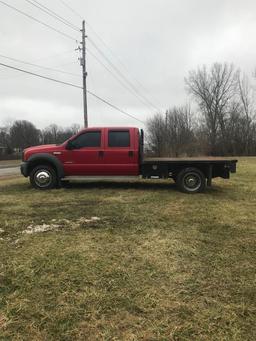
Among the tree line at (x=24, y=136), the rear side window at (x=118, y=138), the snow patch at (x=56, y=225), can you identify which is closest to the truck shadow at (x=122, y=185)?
the rear side window at (x=118, y=138)

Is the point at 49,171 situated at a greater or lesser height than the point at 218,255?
greater

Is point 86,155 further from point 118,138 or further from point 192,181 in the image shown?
point 192,181

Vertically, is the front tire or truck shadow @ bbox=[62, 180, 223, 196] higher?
the front tire

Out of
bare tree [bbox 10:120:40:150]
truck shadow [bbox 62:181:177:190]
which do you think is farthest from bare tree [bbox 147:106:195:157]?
bare tree [bbox 10:120:40:150]

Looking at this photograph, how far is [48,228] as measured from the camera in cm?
610

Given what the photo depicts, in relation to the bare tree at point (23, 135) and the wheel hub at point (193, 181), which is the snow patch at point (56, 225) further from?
the bare tree at point (23, 135)

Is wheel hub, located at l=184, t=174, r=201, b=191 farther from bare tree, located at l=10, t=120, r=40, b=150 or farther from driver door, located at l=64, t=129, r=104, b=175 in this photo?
bare tree, located at l=10, t=120, r=40, b=150

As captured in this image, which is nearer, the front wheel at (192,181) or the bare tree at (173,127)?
the front wheel at (192,181)

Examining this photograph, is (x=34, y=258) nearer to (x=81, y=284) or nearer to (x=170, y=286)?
(x=81, y=284)

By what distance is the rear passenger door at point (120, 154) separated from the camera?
34.3ft

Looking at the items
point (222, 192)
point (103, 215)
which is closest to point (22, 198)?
point (103, 215)

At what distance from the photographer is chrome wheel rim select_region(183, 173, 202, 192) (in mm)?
10172

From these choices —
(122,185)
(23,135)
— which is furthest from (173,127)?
(23,135)

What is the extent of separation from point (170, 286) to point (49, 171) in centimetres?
749
